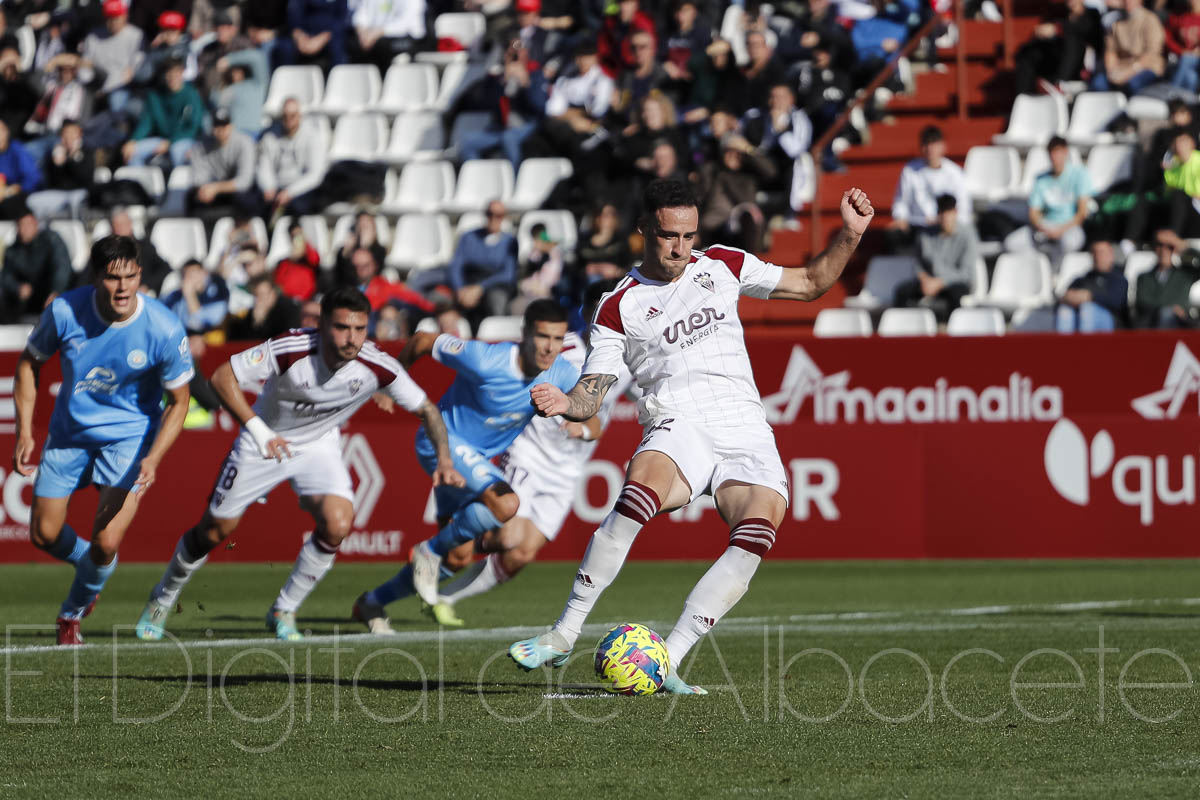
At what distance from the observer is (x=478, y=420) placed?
11719 mm

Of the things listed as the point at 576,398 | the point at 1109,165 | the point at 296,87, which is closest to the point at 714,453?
the point at 576,398

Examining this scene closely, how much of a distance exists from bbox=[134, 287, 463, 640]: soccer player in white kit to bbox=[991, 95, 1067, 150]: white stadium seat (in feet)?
37.9

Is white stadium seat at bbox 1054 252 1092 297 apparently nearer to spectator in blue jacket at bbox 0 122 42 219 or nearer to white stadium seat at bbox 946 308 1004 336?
white stadium seat at bbox 946 308 1004 336

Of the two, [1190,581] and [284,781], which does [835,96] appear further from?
[284,781]

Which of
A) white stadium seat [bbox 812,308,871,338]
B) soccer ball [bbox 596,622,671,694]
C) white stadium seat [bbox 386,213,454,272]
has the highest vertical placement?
A: soccer ball [bbox 596,622,671,694]

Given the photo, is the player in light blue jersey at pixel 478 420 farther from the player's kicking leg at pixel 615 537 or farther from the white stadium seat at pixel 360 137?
the white stadium seat at pixel 360 137

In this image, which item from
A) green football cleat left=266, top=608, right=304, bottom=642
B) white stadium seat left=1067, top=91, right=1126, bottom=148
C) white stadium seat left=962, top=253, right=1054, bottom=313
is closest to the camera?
green football cleat left=266, top=608, right=304, bottom=642

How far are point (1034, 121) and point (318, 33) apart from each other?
31.5 feet

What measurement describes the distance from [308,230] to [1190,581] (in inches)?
455

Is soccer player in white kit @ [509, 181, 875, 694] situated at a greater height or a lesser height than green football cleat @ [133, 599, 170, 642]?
Answer: greater

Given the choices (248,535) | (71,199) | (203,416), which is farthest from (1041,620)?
(71,199)

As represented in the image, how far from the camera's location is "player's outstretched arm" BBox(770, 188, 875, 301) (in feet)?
26.1

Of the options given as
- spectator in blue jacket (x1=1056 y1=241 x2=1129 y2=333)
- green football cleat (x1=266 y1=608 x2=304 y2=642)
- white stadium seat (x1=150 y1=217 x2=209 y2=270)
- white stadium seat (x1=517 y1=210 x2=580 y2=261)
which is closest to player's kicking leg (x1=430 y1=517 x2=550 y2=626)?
green football cleat (x1=266 y1=608 x2=304 y2=642)

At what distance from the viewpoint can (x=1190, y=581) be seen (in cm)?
1402
